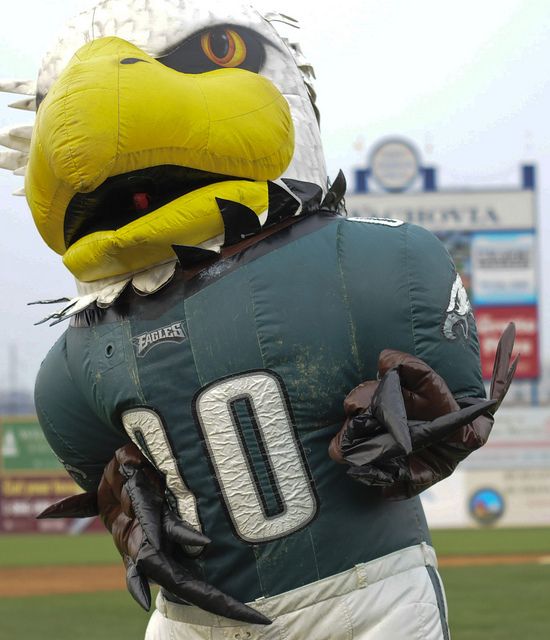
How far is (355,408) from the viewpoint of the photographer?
2271 millimetres

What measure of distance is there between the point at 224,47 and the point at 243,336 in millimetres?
640

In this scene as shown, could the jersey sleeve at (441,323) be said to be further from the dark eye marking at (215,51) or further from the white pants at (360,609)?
the dark eye marking at (215,51)

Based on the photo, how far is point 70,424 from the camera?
2748mm

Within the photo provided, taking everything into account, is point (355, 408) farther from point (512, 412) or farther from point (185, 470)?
point (512, 412)

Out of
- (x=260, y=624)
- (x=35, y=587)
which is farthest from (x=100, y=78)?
(x=35, y=587)

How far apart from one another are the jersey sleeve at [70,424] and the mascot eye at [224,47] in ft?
2.47

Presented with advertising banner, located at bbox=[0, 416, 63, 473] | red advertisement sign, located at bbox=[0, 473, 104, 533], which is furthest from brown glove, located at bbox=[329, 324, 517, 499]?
advertising banner, located at bbox=[0, 416, 63, 473]

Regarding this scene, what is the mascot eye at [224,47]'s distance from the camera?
2.53m

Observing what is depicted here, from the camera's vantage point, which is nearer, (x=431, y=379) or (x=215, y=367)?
(x=431, y=379)

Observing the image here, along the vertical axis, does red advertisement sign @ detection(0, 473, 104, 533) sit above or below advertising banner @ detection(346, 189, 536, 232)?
below

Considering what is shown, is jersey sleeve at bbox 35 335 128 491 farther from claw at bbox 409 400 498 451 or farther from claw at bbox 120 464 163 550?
claw at bbox 409 400 498 451

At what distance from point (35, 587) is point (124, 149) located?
31.3 feet

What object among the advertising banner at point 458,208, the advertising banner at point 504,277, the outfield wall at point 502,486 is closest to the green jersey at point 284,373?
the outfield wall at point 502,486

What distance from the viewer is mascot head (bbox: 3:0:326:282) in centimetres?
232
